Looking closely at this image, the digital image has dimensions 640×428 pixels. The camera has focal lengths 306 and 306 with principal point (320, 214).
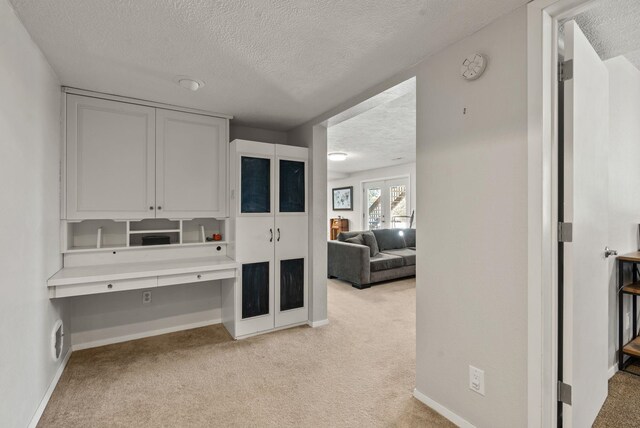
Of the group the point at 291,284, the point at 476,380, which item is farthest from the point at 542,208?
the point at 291,284

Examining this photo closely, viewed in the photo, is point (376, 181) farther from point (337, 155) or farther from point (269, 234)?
point (269, 234)

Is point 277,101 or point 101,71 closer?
point 101,71

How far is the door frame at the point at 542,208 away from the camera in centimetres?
140

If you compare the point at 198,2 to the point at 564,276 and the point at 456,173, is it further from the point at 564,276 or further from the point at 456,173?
the point at 564,276

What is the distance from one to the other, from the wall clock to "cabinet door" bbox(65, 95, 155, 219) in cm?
254

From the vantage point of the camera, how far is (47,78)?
2027 millimetres

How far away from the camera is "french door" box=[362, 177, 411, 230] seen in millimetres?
6933

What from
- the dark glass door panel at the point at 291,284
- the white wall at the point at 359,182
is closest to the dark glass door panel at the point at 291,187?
the dark glass door panel at the point at 291,284

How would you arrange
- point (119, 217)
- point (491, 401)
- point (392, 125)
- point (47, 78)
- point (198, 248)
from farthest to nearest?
1. point (392, 125)
2. point (198, 248)
3. point (119, 217)
4. point (47, 78)
5. point (491, 401)

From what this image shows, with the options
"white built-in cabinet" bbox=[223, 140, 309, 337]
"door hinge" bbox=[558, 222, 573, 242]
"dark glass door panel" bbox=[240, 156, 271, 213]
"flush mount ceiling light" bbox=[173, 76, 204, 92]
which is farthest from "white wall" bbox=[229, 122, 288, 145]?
"door hinge" bbox=[558, 222, 573, 242]

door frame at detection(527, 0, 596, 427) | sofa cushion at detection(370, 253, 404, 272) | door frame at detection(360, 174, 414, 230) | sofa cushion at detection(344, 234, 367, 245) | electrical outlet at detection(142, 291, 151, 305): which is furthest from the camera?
door frame at detection(360, 174, 414, 230)

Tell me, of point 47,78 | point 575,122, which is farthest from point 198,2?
point 575,122

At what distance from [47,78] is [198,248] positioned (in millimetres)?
1774

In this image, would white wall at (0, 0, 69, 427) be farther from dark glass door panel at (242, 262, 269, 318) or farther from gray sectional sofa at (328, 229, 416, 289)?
gray sectional sofa at (328, 229, 416, 289)
